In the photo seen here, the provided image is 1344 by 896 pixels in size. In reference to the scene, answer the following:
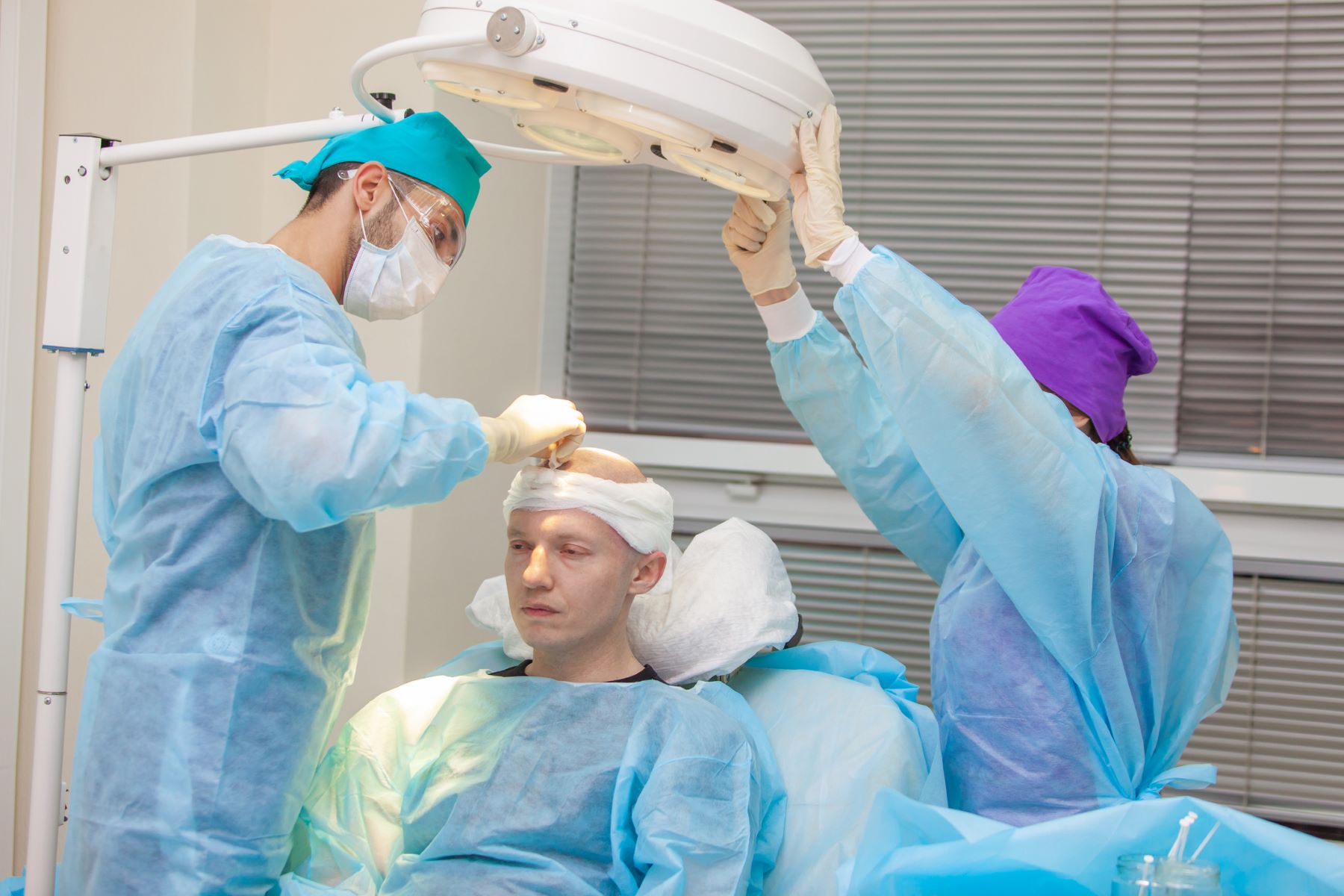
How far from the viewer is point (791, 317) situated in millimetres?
1742

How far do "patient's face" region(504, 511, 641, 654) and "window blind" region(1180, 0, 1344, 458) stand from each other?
1.44 metres

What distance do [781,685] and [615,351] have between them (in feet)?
3.87

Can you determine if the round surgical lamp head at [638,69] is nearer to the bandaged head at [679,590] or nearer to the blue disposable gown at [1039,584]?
the blue disposable gown at [1039,584]

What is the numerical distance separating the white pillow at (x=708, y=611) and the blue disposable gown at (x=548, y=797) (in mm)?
74

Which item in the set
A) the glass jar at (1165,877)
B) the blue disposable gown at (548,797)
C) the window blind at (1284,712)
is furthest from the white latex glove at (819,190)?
the window blind at (1284,712)

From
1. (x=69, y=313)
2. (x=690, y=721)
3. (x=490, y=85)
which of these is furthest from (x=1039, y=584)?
(x=69, y=313)

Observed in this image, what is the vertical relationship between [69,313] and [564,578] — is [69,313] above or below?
above

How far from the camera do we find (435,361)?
231 cm

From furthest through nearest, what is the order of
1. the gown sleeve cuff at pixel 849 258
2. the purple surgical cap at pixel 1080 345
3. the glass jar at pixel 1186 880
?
the purple surgical cap at pixel 1080 345 < the gown sleeve cuff at pixel 849 258 < the glass jar at pixel 1186 880

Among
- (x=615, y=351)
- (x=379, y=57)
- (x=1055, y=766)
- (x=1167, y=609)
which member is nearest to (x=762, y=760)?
(x=1055, y=766)

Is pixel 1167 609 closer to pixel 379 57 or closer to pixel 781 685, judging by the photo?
pixel 781 685

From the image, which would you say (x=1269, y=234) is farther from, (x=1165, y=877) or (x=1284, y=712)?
(x=1165, y=877)

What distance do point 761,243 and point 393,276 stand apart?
55 centimetres

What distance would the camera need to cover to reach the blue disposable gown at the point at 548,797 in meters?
1.43
